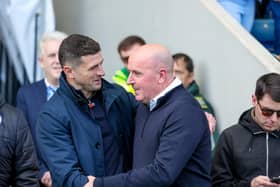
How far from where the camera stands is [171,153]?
3.96m

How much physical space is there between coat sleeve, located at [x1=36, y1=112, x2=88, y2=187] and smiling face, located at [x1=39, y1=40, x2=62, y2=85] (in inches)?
57.5

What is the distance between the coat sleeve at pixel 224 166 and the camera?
16.0 feet

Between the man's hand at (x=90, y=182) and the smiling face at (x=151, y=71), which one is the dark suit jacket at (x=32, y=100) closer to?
the man's hand at (x=90, y=182)

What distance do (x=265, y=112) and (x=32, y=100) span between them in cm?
182

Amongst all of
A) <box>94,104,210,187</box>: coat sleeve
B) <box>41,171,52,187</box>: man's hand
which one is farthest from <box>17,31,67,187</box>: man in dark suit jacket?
<box>94,104,210,187</box>: coat sleeve

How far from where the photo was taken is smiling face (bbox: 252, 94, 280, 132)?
190 inches

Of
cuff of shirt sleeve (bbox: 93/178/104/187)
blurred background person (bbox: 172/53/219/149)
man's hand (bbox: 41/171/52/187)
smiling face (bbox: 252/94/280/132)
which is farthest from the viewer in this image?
blurred background person (bbox: 172/53/219/149)

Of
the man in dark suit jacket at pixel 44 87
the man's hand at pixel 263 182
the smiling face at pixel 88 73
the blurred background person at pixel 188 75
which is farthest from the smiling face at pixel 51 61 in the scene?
the man's hand at pixel 263 182

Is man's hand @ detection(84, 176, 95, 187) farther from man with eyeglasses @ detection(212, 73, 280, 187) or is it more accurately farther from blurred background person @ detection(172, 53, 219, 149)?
blurred background person @ detection(172, 53, 219, 149)

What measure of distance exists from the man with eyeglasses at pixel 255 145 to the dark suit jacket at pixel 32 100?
4.76 feet

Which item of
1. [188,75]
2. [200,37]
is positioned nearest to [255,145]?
[188,75]

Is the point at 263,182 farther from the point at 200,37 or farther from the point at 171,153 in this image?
the point at 200,37

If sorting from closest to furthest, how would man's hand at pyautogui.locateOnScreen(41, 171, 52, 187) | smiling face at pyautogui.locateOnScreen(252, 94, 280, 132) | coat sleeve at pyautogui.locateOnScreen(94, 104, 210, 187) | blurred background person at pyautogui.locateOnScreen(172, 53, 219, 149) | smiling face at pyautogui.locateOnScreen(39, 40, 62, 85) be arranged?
1. coat sleeve at pyautogui.locateOnScreen(94, 104, 210, 187)
2. smiling face at pyautogui.locateOnScreen(252, 94, 280, 132)
3. man's hand at pyautogui.locateOnScreen(41, 171, 52, 187)
4. smiling face at pyautogui.locateOnScreen(39, 40, 62, 85)
5. blurred background person at pyautogui.locateOnScreen(172, 53, 219, 149)

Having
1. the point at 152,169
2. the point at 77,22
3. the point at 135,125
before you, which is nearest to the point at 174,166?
the point at 152,169
